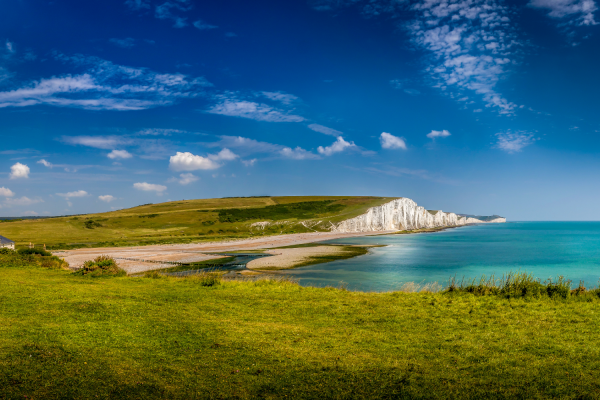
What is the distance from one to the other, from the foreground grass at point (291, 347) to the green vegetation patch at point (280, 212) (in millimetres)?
125043

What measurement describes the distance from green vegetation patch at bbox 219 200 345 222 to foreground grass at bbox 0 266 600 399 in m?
125

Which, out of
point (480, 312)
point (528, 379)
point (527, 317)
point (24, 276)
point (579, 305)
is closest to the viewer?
point (528, 379)

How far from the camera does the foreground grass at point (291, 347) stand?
6016mm

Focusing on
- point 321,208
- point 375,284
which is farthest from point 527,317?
point 321,208

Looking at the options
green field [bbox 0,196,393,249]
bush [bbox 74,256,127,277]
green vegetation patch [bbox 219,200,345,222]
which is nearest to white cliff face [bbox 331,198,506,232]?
green field [bbox 0,196,393,249]

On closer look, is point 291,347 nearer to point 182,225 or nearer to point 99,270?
point 99,270

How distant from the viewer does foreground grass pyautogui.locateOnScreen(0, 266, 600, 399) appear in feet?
19.7

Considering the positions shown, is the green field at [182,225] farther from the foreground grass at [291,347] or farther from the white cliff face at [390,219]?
the foreground grass at [291,347]

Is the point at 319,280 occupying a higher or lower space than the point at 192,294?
lower

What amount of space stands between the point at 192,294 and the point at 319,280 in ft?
53.8

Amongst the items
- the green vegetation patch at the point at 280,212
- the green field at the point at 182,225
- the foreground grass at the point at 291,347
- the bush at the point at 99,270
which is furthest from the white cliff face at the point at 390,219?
the foreground grass at the point at 291,347

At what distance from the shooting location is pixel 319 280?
29484 millimetres

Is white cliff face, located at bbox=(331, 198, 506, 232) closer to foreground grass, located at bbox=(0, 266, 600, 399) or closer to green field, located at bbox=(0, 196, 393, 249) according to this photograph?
green field, located at bbox=(0, 196, 393, 249)

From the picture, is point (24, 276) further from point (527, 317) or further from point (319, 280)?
point (527, 317)
